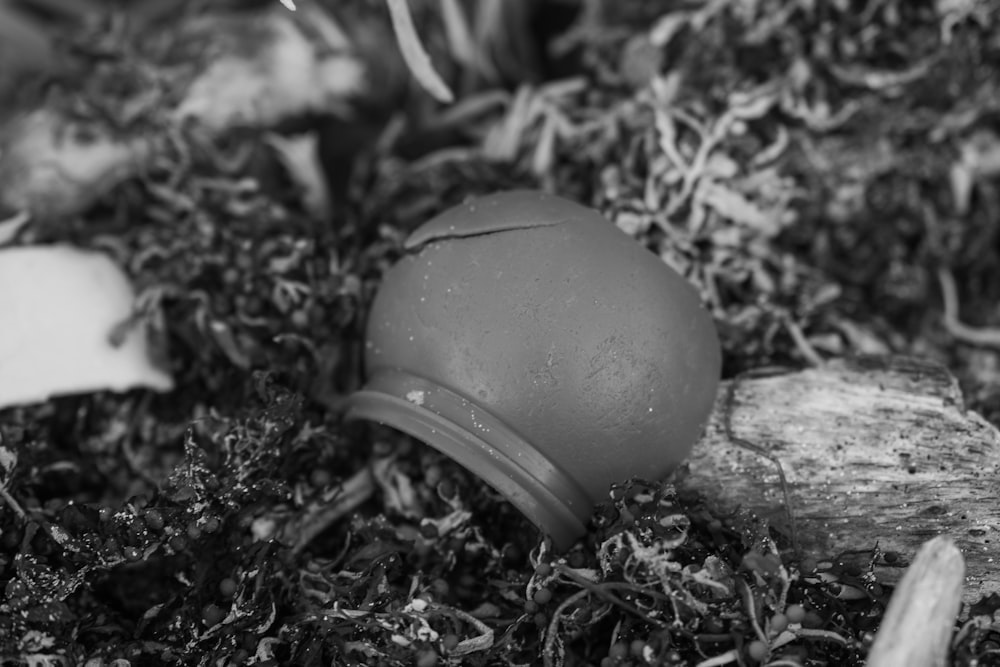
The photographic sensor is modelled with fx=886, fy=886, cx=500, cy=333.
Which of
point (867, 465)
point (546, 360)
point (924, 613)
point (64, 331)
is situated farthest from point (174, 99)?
point (924, 613)

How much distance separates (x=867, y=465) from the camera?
147cm

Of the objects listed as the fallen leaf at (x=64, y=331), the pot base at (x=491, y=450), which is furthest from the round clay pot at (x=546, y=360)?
the fallen leaf at (x=64, y=331)

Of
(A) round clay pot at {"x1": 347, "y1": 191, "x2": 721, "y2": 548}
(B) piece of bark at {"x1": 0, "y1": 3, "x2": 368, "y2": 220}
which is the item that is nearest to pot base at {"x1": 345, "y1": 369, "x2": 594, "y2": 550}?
(A) round clay pot at {"x1": 347, "y1": 191, "x2": 721, "y2": 548}

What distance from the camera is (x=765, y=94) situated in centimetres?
192

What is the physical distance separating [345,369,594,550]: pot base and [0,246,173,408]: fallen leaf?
59 centimetres

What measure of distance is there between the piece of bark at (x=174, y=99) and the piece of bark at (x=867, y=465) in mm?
1216

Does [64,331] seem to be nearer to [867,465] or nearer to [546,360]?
[546,360]

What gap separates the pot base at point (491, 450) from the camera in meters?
1.35

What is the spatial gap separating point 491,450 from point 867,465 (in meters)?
→ 0.64

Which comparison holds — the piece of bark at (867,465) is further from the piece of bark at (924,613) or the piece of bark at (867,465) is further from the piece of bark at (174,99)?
the piece of bark at (174,99)

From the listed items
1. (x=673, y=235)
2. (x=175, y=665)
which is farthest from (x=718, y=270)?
(x=175, y=665)

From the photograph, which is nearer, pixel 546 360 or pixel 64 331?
pixel 546 360

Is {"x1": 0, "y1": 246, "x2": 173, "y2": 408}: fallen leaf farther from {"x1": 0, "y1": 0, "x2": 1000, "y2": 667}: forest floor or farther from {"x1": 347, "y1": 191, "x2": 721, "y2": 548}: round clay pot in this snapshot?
{"x1": 347, "y1": 191, "x2": 721, "y2": 548}: round clay pot

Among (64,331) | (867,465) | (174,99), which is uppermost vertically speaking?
(174,99)
